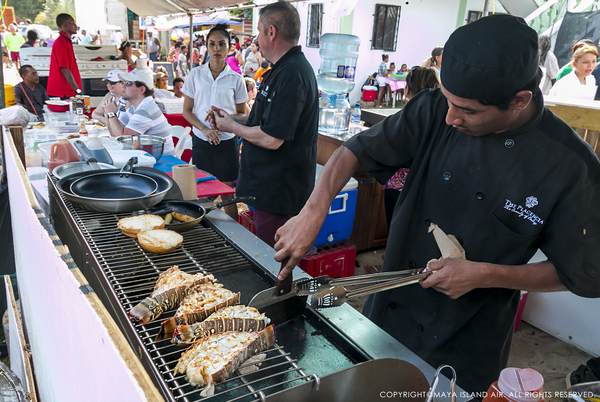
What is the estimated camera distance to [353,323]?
136cm

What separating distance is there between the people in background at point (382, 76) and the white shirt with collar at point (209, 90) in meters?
10.8

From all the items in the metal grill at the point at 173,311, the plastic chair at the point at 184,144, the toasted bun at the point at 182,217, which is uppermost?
the toasted bun at the point at 182,217

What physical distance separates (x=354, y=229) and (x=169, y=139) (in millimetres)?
2259

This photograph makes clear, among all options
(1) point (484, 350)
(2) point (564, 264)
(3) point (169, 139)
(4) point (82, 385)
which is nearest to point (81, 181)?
(4) point (82, 385)

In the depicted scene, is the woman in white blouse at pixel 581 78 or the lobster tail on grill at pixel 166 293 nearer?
the lobster tail on grill at pixel 166 293

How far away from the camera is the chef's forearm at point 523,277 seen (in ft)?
4.53

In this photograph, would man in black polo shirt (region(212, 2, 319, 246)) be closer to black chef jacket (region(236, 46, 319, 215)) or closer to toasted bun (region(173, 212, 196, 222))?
black chef jacket (region(236, 46, 319, 215))

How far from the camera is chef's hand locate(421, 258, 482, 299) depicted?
52.7 inches

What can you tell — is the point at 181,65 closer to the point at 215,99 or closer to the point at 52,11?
the point at 215,99

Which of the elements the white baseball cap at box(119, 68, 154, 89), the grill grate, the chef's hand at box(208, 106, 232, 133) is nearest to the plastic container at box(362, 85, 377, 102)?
the white baseball cap at box(119, 68, 154, 89)

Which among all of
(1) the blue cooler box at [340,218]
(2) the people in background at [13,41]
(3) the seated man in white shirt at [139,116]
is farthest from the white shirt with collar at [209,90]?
(2) the people in background at [13,41]

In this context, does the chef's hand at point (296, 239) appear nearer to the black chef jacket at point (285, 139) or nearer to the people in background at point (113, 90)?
the black chef jacket at point (285, 139)

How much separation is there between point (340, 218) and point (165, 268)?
8.28 feet

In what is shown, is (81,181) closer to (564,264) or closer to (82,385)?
(82,385)
